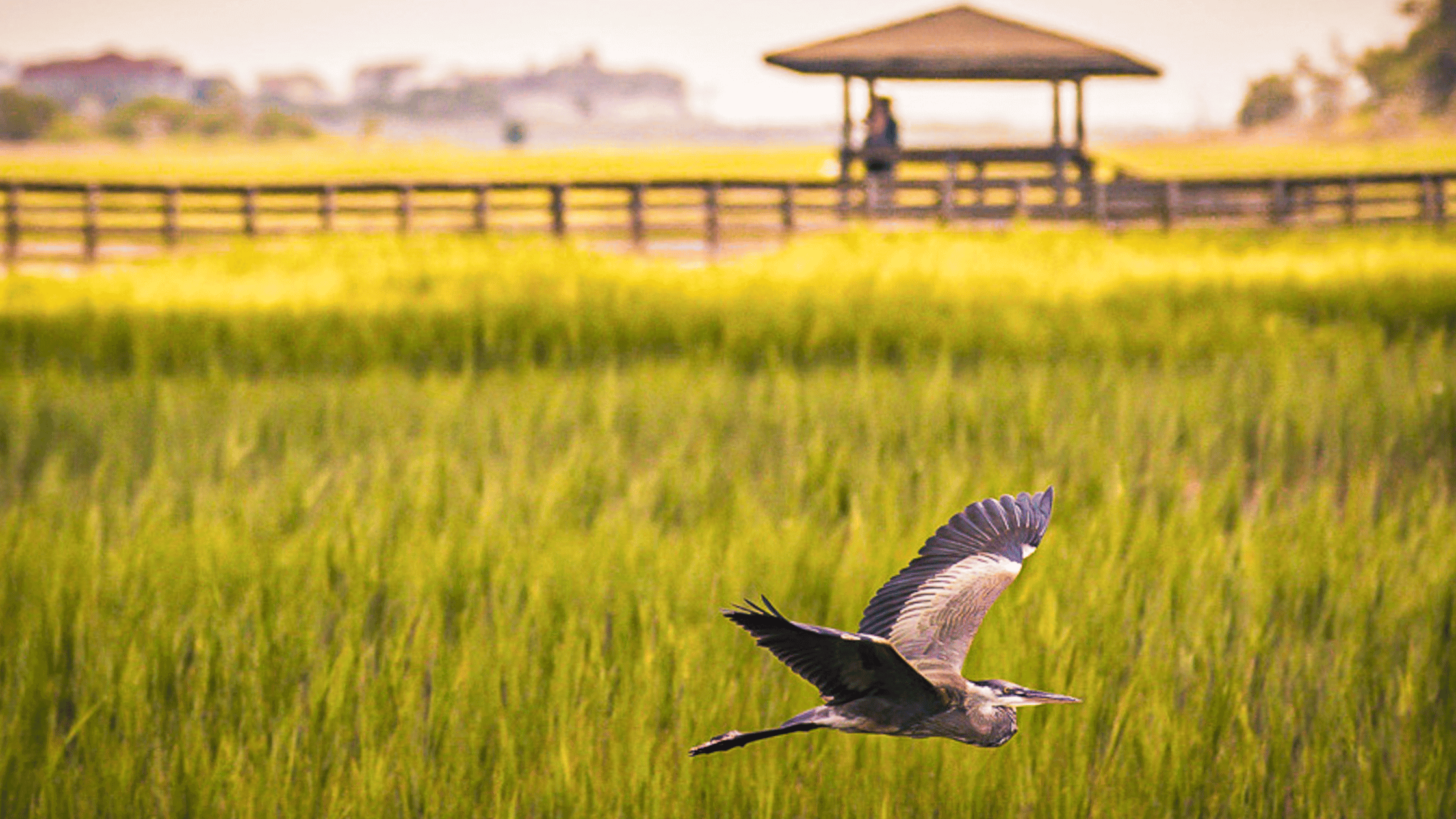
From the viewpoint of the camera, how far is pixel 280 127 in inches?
2438

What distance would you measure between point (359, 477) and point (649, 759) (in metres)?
2.70

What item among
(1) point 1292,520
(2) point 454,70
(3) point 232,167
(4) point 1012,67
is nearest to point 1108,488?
(1) point 1292,520

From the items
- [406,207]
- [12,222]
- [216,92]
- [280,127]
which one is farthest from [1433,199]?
[216,92]

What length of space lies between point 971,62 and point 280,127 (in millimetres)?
50988

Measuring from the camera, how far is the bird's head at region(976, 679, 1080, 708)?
0.83 metres

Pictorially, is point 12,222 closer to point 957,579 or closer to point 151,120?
point 957,579

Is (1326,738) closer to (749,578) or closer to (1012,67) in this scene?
(749,578)

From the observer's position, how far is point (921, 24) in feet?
63.2

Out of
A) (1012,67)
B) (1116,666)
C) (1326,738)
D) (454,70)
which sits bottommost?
(1326,738)

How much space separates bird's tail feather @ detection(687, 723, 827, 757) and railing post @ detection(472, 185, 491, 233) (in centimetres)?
1624

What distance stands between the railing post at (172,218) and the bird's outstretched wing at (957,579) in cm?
1713

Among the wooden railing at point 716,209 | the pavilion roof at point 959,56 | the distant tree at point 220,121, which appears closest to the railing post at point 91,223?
the wooden railing at point 716,209

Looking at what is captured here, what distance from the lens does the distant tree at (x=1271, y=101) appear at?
5650 centimetres

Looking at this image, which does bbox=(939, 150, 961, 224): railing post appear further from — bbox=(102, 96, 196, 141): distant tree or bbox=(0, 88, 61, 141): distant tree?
bbox=(102, 96, 196, 141): distant tree
